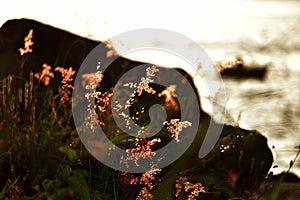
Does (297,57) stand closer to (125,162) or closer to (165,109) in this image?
(165,109)

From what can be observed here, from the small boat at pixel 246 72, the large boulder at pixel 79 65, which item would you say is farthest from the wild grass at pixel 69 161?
the small boat at pixel 246 72

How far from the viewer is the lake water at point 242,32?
394 centimetres

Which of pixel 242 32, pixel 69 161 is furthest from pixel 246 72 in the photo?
pixel 69 161

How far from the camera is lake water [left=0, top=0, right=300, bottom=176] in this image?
155 inches

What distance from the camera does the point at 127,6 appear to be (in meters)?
4.46

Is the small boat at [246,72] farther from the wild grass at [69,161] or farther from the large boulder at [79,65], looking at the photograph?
the wild grass at [69,161]

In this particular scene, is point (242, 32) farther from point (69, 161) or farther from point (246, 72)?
point (69, 161)

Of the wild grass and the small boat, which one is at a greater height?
the small boat

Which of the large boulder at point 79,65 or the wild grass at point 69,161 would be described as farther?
the large boulder at point 79,65

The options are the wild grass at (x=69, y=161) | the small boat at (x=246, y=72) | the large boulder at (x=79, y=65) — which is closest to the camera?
the wild grass at (x=69, y=161)

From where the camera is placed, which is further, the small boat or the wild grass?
the small boat

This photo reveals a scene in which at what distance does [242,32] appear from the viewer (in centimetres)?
492

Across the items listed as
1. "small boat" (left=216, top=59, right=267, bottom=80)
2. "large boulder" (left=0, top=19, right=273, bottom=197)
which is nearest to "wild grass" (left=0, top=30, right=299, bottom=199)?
"large boulder" (left=0, top=19, right=273, bottom=197)

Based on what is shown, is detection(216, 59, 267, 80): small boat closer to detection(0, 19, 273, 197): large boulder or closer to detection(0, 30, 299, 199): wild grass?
detection(0, 19, 273, 197): large boulder
